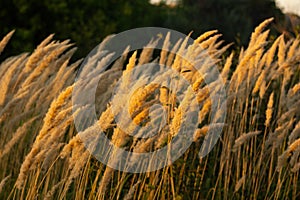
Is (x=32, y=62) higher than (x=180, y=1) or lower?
lower

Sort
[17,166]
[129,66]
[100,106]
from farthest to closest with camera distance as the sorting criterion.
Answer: [100,106], [17,166], [129,66]

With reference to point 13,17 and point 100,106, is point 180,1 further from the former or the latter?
point 100,106

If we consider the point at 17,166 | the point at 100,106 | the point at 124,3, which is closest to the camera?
the point at 17,166

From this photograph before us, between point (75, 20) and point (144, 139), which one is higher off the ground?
point (75, 20)

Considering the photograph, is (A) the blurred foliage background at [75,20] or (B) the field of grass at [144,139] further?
(A) the blurred foliage background at [75,20]

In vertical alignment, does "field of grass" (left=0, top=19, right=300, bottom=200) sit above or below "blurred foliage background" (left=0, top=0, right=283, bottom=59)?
below

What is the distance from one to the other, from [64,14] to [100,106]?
6440mm

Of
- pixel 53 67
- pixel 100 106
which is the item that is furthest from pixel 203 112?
pixel 53 67

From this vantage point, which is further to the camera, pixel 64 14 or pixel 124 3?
pixel 124 3

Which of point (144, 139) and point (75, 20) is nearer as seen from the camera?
point (144, 139)

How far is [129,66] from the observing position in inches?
88.0

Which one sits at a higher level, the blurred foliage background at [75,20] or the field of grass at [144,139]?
the blurred foliage background at [75,20]

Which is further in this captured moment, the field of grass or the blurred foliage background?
the blurred foliage background

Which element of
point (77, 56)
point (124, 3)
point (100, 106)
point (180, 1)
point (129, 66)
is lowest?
point (129, 66)
